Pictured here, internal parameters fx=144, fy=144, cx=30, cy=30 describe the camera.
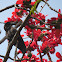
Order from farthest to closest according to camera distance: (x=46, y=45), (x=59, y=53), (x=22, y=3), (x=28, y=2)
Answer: (x=46, y=45), (x=59, y=53), (x=22, y=3), (x=28, y=2)

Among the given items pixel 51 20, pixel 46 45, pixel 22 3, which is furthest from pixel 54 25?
pixel 46 45

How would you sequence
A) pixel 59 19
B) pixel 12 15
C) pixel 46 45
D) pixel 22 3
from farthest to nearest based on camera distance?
pixel 12 15, pixel 46 45, pixel 22 3, pixel 59 19

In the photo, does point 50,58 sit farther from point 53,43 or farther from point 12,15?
point 12,15

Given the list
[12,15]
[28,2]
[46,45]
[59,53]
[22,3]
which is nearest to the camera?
[28,2]

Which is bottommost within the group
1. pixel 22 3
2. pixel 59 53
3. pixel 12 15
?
pixel 59 53

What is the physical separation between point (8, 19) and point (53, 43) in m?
0.95

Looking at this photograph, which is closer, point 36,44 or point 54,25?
point 54,25

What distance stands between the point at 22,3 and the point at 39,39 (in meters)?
0.82

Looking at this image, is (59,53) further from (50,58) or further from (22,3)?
(22,3)

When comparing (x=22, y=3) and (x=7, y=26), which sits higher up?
(x=22, y=3)

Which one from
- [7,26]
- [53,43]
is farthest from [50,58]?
[7,26]

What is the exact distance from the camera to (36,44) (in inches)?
116

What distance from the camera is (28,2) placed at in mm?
2039

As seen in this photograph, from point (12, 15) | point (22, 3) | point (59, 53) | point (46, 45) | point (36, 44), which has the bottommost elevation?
point (59, 53)
